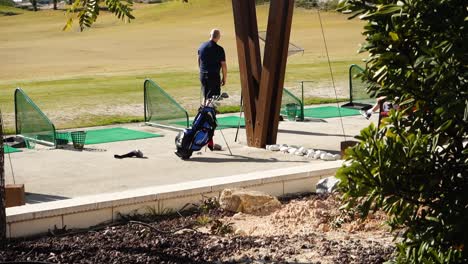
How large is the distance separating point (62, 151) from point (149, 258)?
8675 mm

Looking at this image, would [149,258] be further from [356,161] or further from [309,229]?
[356,161]

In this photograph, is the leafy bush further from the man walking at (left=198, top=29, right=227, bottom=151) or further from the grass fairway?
the man walking at (left=198, top=29, right=227, bottom=151)

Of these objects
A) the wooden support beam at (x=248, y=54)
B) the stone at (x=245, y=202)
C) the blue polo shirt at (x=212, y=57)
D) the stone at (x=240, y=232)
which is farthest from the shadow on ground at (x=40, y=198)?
the blue polo shirt at (x=212, y=57)

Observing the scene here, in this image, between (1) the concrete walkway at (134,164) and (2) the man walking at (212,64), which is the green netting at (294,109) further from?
(2) the man walking at (212,64)

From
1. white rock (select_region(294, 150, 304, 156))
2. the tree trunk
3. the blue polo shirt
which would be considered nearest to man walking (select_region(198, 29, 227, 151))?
the blue polo shirt

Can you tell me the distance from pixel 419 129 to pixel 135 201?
431 cm

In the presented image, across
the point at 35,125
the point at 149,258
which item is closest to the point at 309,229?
the point at 149,258

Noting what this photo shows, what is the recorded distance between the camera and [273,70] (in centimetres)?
1445

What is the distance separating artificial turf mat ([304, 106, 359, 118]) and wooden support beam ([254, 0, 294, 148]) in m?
4.80

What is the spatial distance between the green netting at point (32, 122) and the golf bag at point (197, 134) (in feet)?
8.46

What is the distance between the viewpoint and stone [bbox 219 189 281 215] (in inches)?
325

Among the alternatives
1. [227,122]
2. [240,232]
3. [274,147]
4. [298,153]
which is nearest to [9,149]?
[274,147]

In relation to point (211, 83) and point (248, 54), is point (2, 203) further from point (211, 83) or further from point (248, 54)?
point (211, 83)

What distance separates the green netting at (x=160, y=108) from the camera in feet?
57.2
